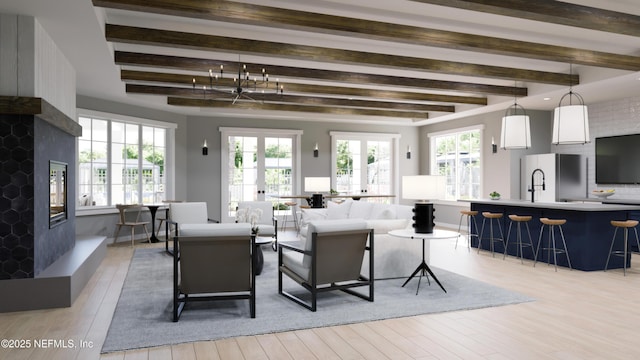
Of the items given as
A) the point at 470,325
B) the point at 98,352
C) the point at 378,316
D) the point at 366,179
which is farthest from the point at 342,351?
the point at 366,179

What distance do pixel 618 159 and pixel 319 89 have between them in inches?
217

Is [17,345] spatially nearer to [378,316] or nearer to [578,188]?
[378,316]

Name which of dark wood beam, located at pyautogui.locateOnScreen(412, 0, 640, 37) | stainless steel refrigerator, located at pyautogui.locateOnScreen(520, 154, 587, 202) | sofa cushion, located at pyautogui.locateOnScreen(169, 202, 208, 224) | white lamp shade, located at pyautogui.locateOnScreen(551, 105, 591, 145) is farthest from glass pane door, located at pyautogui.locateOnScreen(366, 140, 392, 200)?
dark wood beam, located at pyautogui.locateOnScreen(412, 0, 640, 37)

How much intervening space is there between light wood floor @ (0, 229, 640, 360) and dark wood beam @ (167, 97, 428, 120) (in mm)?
4928

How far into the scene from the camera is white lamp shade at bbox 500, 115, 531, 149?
686 centimetres

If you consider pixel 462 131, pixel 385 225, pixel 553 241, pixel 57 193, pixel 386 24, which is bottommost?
pixel 553 241

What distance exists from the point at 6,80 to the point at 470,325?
4.84 m

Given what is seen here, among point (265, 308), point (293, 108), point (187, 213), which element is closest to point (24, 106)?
point (265, 308)

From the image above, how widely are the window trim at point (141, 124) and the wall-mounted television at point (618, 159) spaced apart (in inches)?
336

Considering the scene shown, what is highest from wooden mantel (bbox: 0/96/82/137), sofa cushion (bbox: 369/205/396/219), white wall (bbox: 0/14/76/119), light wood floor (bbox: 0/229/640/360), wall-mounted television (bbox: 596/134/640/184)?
white wall (bbox: 0/14/76/119)

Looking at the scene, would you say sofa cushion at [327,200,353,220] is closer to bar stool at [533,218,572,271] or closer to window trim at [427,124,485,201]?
bar stool at [533,218,572,271]

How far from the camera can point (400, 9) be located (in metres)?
4.54

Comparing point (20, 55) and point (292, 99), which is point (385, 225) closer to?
point (20, 55)

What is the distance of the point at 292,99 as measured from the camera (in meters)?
8.96
